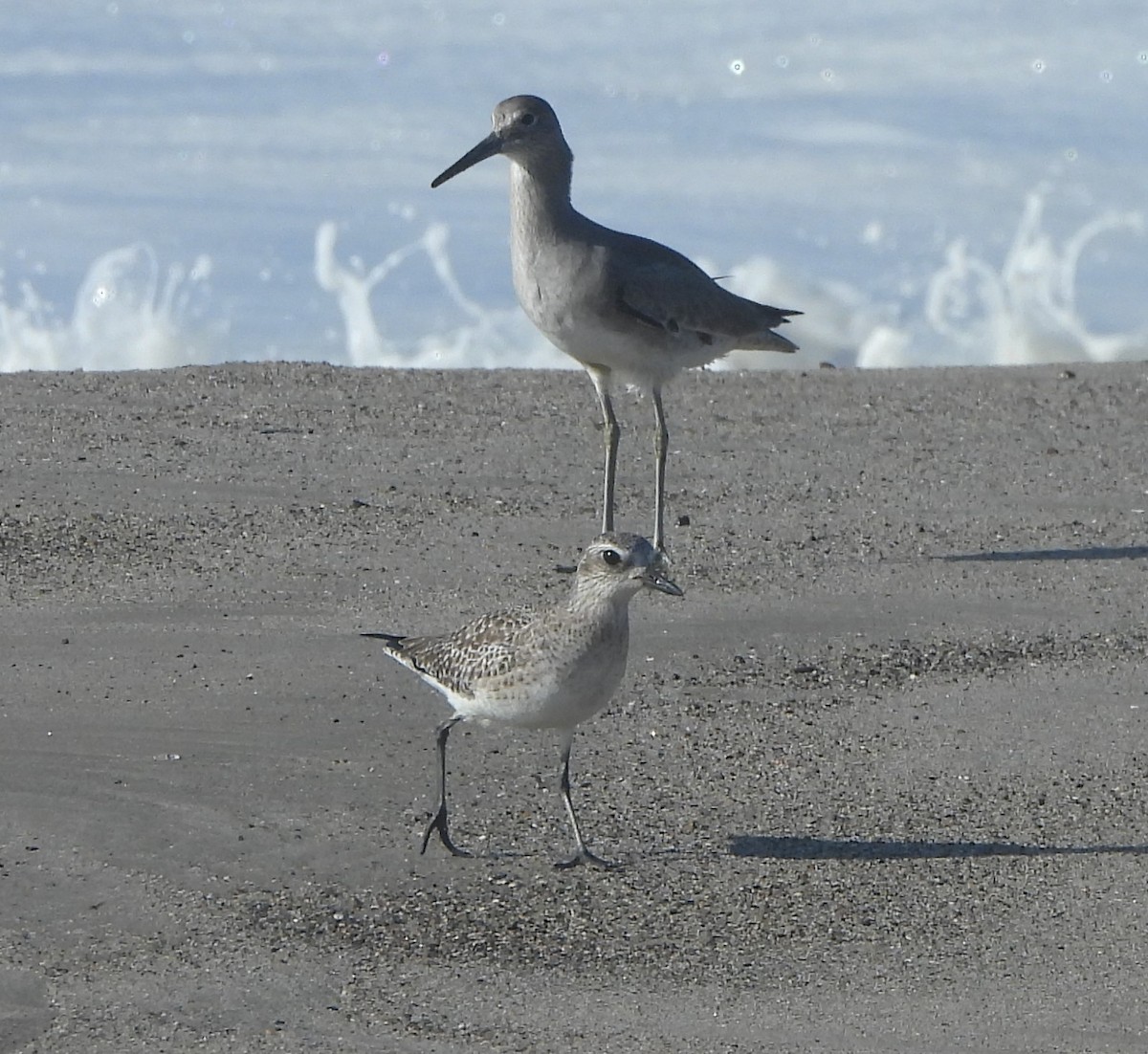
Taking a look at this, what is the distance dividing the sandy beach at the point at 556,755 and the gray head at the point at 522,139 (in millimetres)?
2133

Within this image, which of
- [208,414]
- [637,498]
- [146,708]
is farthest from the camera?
[208,414]

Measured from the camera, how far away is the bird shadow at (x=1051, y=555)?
12469mm

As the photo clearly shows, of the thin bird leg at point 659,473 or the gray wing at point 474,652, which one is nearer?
the gray wing at point 474,652

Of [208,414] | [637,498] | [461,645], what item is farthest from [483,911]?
[208,414]

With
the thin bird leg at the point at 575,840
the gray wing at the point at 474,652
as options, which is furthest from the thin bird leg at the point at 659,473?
the thin bird leg at the point at 575,840

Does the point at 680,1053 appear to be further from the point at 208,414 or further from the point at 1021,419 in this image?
the point at 1021,419

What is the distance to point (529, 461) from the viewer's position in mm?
14539

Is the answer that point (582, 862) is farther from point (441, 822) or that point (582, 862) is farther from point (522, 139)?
point (522, 139)

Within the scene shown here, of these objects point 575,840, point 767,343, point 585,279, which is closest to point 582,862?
point 575,840

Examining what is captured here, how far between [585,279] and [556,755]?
433 centimetres

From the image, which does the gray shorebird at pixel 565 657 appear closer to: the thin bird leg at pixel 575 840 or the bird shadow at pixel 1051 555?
the thin bird leg at pixel 575 840

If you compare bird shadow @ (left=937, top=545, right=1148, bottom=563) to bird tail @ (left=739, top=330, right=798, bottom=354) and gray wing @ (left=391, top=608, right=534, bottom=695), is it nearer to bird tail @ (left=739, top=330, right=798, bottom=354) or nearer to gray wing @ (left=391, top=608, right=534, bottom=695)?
bird tail @ (left=739, top=330, right=798, bottom=354)

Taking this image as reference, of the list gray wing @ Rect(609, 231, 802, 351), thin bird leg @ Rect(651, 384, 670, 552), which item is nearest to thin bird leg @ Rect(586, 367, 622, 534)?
thin bird leg @ Rect(651, 384, 670, 552)

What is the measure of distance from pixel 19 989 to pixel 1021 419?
11979 millimetres
